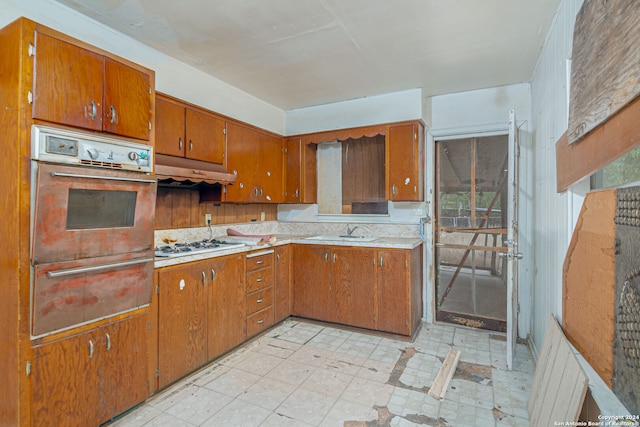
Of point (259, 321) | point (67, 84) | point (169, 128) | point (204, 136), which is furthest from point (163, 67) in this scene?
Answer: point (259, 321)

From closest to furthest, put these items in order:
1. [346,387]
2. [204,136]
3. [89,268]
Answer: [89,268]
[346,387]
[204,136]

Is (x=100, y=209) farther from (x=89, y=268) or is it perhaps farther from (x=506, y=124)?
(x=506, y=124)

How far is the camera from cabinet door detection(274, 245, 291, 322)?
11.3ft

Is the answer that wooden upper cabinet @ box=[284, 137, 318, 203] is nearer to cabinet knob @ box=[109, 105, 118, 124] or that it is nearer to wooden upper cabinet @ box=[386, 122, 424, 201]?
wooden upper cabinet @ box=[386, 122, 424, 201]

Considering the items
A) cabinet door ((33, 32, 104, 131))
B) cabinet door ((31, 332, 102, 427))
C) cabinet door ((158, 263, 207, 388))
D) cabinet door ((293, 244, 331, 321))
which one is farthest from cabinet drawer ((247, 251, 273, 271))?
cabinet door ((33, 32, 104, 131))

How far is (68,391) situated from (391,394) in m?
1.94

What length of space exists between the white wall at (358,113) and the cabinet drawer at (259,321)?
229cm

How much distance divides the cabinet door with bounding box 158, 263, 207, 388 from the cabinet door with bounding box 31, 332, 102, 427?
45 cm

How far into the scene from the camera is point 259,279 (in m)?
3.16

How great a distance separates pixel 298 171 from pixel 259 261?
1444mm

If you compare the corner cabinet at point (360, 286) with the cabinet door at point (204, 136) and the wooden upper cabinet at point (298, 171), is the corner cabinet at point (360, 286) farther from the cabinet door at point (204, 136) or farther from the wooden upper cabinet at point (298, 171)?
the cabinet door at point (204, 136)

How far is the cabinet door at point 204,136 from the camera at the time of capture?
9.36 ft

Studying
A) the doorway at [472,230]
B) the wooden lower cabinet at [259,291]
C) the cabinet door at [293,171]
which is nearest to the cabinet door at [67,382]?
the wooden lower cabinet at [259,291]

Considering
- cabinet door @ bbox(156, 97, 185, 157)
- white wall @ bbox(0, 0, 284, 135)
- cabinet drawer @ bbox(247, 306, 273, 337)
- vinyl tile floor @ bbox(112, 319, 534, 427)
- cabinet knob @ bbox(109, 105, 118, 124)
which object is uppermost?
white wall @ bbox(0, 0, 284, 135)
